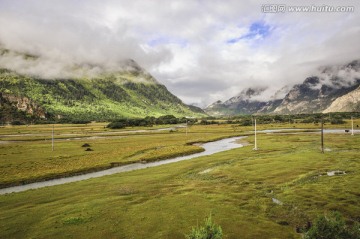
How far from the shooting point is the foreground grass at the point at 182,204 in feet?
90.7

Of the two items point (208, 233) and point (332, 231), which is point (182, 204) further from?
point (332, 231)

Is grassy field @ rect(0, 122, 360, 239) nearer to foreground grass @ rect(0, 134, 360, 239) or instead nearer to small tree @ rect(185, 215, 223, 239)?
foreground grass @ rect(0, 134, 360, 239)

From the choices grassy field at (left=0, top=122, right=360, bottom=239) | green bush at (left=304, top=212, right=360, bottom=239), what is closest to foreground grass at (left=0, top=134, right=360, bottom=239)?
grassy field at (left=0, top=122, right=360, bottom=239)

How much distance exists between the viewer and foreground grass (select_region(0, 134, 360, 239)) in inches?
1088

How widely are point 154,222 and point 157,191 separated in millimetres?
12549

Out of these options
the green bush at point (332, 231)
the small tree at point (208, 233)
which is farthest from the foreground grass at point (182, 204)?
the small tree at point (208, 233)

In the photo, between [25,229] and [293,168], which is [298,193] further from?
[25,229]

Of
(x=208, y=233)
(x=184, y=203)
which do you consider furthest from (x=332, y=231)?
(x=184, y=203)

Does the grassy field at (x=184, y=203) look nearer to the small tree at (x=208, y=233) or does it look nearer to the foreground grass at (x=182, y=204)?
the foreground grass at (x=182, y=204)

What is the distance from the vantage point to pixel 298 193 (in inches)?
1508

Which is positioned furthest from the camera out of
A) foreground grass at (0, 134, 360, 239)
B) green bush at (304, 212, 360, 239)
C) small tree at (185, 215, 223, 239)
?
foreground grass at (0, 134, 360, 239)

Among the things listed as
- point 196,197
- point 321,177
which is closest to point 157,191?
point 196,197

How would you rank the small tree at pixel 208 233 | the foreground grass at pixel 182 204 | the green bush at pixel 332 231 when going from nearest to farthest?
1. the small tree at pixel 208 233
2. the green bush at pixel 332 231
3. the foreground grass at pixel 182 204

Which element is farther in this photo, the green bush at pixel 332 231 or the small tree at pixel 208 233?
the green bush at pixel 332 231
